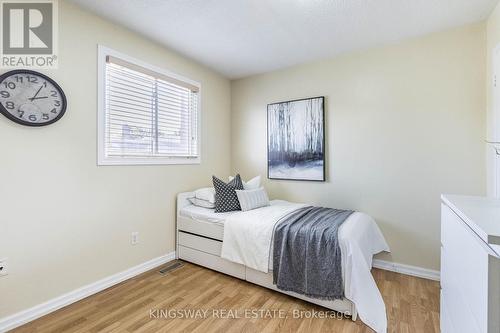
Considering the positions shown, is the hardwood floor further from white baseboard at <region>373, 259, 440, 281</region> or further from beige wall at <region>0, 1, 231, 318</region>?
beige wall at <region>0, 1, 231, 318</region>

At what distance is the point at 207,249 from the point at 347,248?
4.94 ft

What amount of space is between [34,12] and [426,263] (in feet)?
13.7

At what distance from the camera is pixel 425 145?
243 cm

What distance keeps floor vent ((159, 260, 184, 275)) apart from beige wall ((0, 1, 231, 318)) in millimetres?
168

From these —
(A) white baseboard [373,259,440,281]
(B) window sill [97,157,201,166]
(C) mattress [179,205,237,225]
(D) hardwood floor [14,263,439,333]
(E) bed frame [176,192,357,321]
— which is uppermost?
(B) window sill [97,157,201,166]

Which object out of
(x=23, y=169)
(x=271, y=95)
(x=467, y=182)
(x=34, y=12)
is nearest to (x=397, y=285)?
(x=467, y=182)

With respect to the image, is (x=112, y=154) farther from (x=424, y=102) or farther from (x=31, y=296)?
(x=424, y=102)

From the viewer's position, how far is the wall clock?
164 centimetres

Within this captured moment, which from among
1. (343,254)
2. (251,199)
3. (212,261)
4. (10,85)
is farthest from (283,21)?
(212,261)

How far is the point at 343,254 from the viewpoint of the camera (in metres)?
1.75

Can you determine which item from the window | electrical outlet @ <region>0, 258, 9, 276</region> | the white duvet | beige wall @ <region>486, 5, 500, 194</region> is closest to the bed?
the white duvet

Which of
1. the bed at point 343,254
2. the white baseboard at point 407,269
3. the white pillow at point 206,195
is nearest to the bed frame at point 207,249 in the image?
the bed at point 343,254

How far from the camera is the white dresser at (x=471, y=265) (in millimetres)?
708

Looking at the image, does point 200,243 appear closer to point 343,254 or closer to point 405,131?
point 343,254
